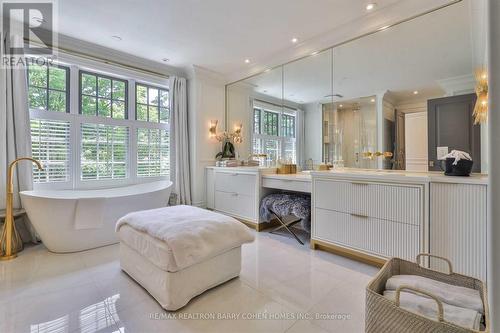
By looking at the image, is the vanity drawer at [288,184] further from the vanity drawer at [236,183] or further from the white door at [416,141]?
the white door at [416,141]

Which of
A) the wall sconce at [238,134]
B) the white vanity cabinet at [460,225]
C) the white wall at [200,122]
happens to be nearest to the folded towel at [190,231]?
the white vanity cabinet at [460,225]

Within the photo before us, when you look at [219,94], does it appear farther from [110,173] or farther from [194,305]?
[194,305]

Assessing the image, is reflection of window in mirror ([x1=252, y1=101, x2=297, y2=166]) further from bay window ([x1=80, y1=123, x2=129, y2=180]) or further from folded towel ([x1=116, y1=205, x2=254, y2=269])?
bay window ([x1=80, y1=123, x2=129, y2=180])

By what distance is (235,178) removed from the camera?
146 inches

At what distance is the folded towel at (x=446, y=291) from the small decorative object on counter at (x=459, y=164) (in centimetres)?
115

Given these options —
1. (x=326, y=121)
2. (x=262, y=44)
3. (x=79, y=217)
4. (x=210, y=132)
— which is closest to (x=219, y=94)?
(x=210, y=132)

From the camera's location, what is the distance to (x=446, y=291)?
1096 millimetres

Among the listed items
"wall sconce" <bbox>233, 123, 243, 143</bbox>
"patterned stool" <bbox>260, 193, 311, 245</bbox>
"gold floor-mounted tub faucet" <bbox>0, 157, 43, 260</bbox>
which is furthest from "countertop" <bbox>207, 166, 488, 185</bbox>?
"gold floor-mounted tub faucet" <bbox>0, 157, 43, 260</bbox>

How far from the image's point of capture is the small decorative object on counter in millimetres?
1897

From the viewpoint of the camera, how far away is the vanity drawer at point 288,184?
2914mm

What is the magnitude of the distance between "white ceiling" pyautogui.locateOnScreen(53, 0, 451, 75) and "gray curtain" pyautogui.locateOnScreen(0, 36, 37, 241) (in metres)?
0.83

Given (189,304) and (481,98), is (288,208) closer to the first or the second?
(189,304)

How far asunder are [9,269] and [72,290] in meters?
0.91

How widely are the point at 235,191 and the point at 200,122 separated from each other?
4.70ft
